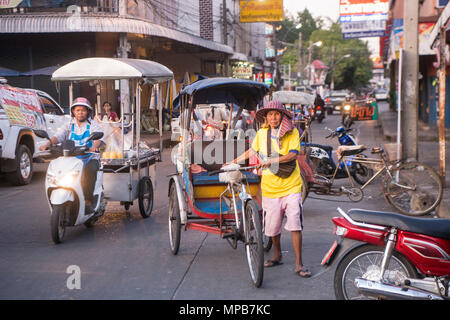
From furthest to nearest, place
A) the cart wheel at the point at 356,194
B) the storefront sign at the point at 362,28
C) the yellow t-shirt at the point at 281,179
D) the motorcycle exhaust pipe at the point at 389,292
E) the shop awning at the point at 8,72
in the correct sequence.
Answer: the storefront sign at the point at 362,28 < the shop awning at the point at 8,72 < the cart wheel at the point at 356,194 < the yellow t-shirt at the point at 281,179 < the motorcycle exhaust pipe at the point at 389,292

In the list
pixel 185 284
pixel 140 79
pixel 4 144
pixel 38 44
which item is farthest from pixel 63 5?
pixel 185 284

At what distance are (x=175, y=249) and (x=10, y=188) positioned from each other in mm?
6788

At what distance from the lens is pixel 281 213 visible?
225 inches

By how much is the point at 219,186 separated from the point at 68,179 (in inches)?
76.2

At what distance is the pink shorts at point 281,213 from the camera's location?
5539 mm

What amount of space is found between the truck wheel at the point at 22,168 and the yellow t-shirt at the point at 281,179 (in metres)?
7.92

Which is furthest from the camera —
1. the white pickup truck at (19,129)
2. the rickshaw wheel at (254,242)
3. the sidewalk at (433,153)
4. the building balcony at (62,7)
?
the building balcony at (62,7)

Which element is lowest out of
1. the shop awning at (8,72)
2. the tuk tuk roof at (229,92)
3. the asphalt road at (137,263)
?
the asphalt road at (137,263)

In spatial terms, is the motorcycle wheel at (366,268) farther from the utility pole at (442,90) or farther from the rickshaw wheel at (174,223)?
the utility pole at (442,90)

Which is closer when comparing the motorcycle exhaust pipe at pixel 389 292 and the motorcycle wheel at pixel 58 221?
the motorcycle exhaust pipe at pixel 389 292

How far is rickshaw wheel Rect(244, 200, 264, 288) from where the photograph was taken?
5113 mm

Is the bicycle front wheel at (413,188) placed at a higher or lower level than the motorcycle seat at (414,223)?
lower

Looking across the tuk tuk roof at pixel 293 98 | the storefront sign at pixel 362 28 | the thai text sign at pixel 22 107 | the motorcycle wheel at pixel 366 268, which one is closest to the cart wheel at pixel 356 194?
the motorcycle wheel at pixel 366 268

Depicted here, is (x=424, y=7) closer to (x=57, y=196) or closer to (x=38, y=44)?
(x=38, y=44)
